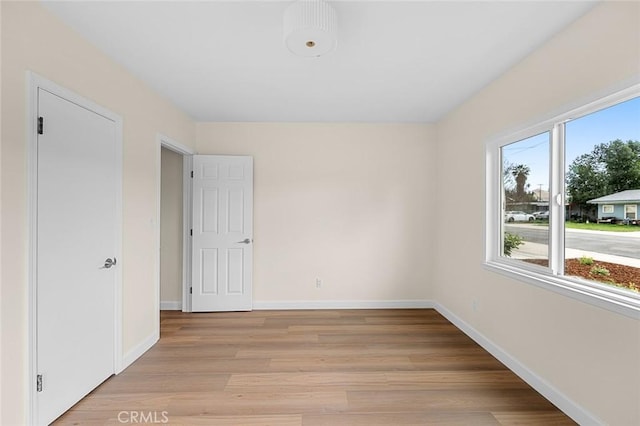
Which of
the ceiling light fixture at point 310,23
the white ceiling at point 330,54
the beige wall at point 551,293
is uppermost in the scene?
the white ceiling at point 330,54

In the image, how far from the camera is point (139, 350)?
2682 millimetres

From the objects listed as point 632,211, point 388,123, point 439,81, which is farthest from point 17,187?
point 388,123

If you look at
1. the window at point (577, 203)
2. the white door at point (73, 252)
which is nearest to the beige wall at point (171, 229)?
the white door at point (73, 252)

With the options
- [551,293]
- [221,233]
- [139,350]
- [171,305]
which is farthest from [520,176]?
[171,305]

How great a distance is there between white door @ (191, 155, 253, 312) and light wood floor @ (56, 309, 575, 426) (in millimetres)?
562

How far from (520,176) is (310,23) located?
7.28 feet

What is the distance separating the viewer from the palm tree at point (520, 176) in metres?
2.52

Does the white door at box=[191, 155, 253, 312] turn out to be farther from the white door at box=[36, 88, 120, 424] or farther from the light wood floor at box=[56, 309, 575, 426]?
the white door at box=[36, 88, 120, 424]

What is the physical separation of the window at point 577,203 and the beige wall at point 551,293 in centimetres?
12

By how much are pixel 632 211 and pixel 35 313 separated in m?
3.52

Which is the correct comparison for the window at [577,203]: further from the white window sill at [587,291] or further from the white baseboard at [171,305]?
the white baseboard at [171,305]

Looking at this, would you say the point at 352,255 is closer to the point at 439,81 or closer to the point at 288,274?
the point at 288,274

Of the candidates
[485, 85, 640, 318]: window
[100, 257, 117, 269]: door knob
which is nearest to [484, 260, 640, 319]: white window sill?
[485, 85, 640, 318]: window

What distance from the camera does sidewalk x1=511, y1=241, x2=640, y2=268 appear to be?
1698 mm
